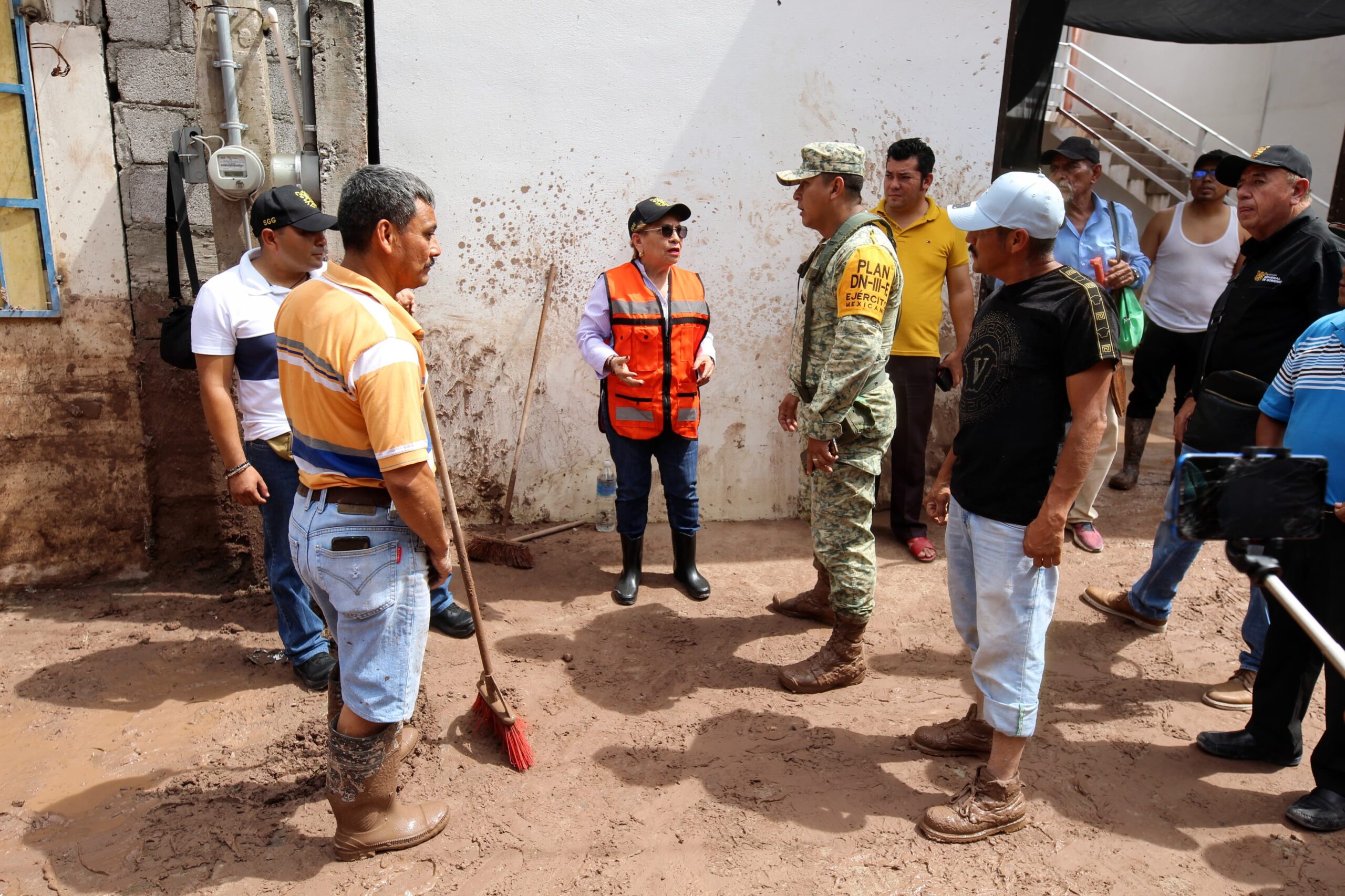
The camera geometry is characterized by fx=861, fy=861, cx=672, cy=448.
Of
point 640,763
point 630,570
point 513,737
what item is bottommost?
point 640,763

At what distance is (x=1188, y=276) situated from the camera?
5527mm

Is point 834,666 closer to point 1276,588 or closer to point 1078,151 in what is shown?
point 1276,588

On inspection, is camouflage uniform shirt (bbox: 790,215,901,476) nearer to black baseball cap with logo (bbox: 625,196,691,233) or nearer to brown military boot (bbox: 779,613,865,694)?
brown military boot (bbox: 779,613,865,694)

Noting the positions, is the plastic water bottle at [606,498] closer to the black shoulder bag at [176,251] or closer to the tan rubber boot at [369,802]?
the black shoulder bag at [176,251]

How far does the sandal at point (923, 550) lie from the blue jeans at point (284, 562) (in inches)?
116

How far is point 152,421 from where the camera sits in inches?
186

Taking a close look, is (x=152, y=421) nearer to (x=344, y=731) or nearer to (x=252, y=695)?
(x=252, y=695)

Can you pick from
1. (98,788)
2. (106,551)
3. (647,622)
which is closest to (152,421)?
(106,551)

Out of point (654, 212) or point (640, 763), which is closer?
point (640, 763)

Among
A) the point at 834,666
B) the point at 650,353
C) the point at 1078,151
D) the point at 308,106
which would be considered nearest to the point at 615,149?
the point at 650,353

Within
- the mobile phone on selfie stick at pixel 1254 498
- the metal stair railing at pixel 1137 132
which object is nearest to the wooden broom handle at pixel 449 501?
the mobile phone on selfie stick at pixel 1254 498

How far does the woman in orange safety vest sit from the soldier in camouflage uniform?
28.7 inches

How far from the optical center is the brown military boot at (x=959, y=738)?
3303 mm

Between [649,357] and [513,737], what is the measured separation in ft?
6.53
